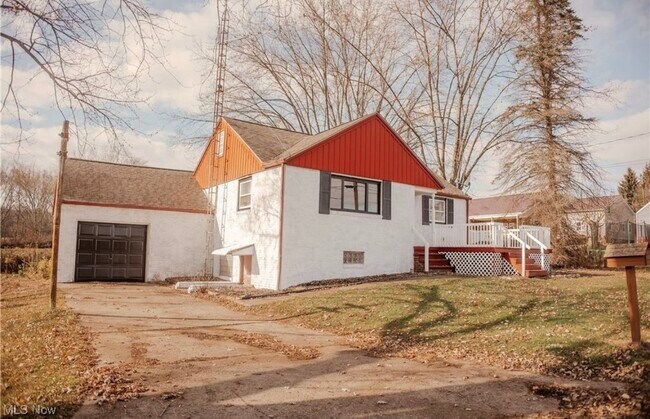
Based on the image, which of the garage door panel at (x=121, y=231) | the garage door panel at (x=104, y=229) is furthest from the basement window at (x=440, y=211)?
the garage door panel at (x=104, y=229)

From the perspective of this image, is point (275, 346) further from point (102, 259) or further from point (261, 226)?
point (102, 259)

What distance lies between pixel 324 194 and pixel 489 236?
8154 millimetres

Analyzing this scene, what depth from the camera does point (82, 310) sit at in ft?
38.8

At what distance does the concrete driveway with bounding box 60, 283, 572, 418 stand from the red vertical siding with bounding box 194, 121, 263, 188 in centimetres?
967

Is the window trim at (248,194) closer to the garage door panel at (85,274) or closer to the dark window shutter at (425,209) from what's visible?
the garage door panel at (85,274)

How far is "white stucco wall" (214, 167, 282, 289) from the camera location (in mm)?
16531

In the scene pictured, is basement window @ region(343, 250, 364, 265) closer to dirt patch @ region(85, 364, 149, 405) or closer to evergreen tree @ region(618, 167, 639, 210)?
dirt patch @ region(85, 364, 149, 405)

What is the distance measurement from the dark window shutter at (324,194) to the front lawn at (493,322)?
11.9 feet

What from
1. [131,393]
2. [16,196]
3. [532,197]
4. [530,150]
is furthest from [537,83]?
[16,196]

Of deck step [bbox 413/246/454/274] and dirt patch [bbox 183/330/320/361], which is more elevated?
deck step [bbox 413/246/454/274]

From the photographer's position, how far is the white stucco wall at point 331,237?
1652 centimetres

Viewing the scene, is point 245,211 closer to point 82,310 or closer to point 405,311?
point 82,310

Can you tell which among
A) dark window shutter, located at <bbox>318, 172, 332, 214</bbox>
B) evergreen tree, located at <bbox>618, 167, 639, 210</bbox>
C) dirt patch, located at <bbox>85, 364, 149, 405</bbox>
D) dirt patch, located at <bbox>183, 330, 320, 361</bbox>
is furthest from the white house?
evergreen tree, located at <bbox>618, 167, 639, 210</bbox>

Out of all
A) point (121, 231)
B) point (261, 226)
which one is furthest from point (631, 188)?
point (121, 231)
